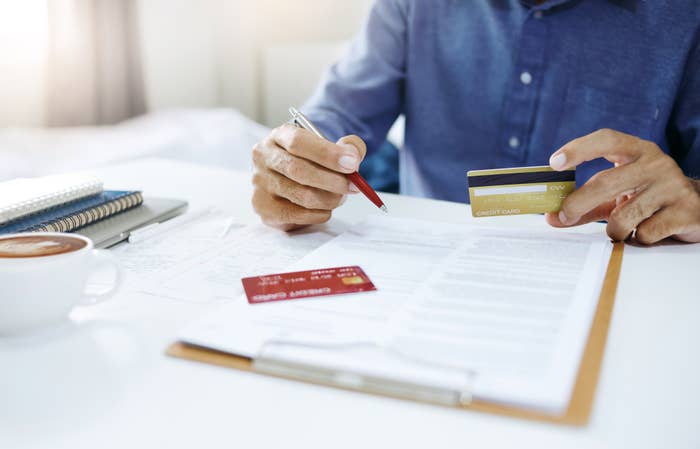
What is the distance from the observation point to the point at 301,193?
741 mm

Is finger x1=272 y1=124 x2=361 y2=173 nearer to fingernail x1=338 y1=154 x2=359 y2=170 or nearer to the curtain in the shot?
fingernail x1=338 y1=154 x2=359 y2=170

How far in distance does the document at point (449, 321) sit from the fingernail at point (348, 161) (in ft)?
0.32

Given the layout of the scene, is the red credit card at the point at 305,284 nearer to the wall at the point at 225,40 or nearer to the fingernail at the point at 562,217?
the fingernail at the point at 562,217

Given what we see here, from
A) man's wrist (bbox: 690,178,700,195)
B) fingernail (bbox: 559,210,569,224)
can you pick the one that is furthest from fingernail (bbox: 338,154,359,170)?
man's wrist (bbox: 690,178,700,195)

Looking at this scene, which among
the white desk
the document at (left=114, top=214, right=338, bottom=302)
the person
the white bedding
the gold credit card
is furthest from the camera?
the white bedding

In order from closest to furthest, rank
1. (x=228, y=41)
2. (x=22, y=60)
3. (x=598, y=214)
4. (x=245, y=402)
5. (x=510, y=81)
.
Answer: (x=245, y=402) < (x=598, y=214) < (x=510, y=81) < (x=22, y=60) < (x=228, y=41)

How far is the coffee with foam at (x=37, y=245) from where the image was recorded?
0.46 meters

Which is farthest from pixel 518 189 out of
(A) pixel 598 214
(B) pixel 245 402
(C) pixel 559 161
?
(B) pixel 245 402

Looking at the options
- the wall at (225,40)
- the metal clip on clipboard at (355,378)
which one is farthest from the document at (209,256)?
the wall at (225,40)

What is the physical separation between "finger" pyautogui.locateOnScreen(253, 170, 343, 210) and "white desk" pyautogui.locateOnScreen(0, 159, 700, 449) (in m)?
0.24

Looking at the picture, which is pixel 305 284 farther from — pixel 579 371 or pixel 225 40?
pixel 225 40

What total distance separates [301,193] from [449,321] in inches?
12.8

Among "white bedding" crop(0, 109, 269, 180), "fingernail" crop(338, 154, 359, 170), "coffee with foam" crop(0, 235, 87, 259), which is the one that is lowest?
"white bedding" crop(0, 109, 269, 180)

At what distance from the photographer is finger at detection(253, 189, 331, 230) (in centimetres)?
74
